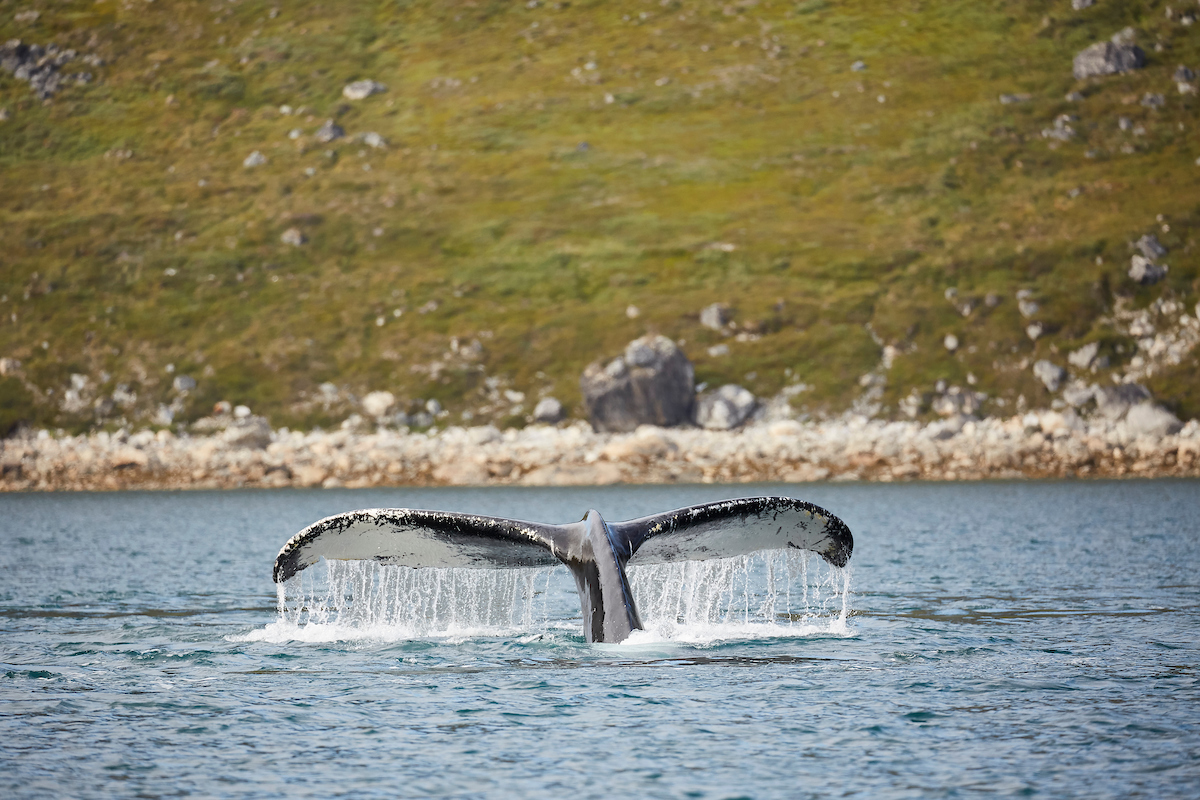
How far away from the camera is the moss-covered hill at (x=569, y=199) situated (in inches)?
2766

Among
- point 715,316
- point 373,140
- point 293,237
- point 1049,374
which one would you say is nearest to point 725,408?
point 715,316

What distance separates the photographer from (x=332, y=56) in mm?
115500

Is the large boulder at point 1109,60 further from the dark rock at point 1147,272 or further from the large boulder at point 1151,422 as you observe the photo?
the large boulder at point 1151,422

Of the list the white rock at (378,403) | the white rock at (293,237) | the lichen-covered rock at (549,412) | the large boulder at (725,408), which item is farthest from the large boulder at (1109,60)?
the white rock at (378,403)

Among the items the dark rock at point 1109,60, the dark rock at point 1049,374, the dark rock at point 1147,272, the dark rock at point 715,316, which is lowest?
the dark rock at point 1049,374

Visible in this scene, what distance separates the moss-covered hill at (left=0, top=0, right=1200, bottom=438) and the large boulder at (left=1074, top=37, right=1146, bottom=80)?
1.11 meters

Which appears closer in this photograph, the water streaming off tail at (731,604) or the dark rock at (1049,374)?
the water streaming off tail at (731,604)

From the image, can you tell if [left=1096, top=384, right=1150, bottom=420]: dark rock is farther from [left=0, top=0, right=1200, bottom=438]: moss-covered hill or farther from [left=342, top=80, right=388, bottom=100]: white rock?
[left=342, top=80, right=388, bottom=100]: white rock

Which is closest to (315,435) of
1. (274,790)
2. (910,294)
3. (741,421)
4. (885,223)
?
(741,421)

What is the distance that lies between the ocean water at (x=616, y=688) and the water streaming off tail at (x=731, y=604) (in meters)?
0.09

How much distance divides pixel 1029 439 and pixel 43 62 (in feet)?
298

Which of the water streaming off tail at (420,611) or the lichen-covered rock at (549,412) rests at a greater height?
the lichen-covered rock at (549,412)

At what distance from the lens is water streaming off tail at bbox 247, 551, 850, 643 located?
15.1 m

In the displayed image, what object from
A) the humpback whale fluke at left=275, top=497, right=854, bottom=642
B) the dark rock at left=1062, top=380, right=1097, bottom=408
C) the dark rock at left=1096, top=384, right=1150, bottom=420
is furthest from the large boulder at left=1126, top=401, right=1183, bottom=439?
the humpback whale fluke at left=275, top=497, right=854, bottom=642
